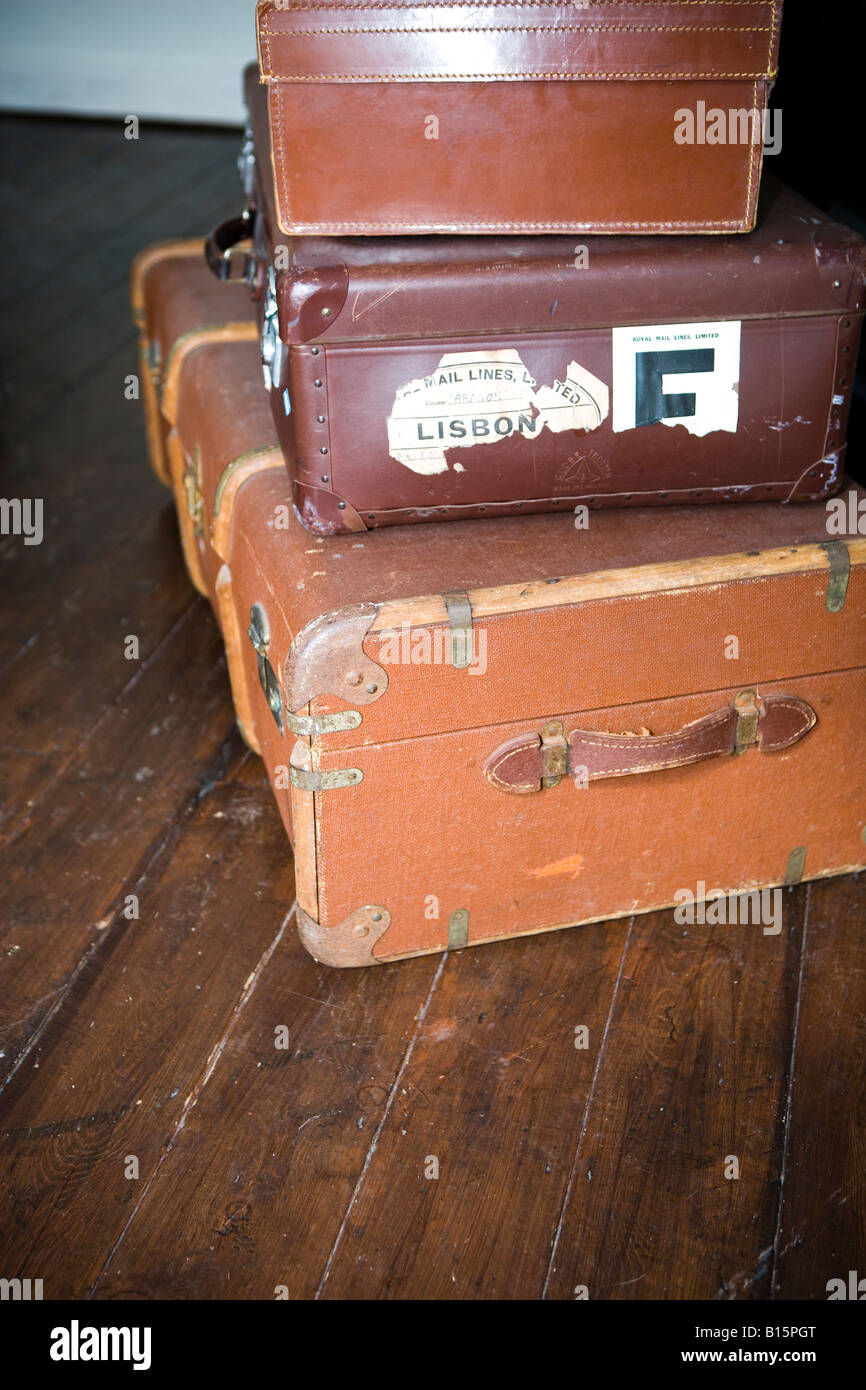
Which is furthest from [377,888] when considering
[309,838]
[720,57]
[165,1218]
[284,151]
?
[720,57]

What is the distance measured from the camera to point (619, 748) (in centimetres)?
146

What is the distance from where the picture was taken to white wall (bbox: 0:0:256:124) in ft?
16.1

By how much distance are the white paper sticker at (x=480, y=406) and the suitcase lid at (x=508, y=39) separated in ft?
0.94

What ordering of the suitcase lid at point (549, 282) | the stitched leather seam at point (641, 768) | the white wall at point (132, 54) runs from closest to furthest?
the suitcase lid at point (549, 282) < the stitched leather seam at point (641, 768) < the white wall at point (132, 54)

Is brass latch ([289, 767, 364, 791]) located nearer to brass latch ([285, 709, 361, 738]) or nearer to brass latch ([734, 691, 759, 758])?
brass latch ([285, 709, 361, 738])

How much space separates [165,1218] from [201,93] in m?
4.74

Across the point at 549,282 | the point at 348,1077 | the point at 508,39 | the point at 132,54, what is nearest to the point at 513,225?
the point at 549,282

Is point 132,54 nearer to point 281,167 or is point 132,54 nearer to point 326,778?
point 281,167

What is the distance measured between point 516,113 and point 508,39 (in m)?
0.07

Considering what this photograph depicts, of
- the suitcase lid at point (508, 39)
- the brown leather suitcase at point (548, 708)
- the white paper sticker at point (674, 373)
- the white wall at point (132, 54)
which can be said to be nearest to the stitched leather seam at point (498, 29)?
the suitcase lid at point (508, 39)

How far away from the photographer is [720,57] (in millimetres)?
1340

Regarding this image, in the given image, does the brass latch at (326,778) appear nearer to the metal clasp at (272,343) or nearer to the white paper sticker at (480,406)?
the white paper sticker at (480,406)

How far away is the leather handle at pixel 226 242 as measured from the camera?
1841 millimetres
